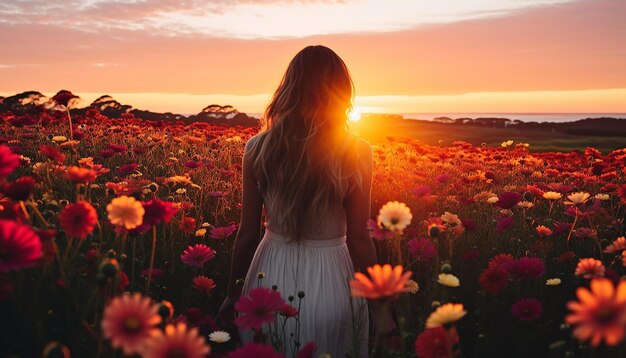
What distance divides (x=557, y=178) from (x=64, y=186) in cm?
491

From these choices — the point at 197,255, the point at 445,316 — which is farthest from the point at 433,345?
the point at 197,255

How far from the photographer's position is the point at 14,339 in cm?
164

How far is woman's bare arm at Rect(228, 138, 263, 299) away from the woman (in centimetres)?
1

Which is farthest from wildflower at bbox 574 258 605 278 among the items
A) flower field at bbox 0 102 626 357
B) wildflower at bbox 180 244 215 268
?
wildflower at bbox 180 244 215 268

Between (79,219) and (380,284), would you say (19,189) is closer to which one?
(79,219)

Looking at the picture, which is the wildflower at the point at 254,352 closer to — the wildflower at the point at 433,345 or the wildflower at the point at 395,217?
the wildflower at the point at 433,345

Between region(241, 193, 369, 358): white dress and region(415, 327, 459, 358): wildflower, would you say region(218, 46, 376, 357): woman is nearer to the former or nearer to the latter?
region(241, 193, 369, 358): white dress

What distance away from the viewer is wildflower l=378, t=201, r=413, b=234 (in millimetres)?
1962

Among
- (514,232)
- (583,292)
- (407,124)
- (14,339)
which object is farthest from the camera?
(407,124)

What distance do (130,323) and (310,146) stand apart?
6.05 ft

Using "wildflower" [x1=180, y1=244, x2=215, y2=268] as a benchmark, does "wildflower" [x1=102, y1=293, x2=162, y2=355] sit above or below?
above

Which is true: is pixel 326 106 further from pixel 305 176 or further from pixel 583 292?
pixel 583 292

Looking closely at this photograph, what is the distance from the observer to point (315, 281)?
2977mm

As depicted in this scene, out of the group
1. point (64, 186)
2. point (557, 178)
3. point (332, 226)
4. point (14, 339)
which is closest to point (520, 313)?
point (332, 226)
